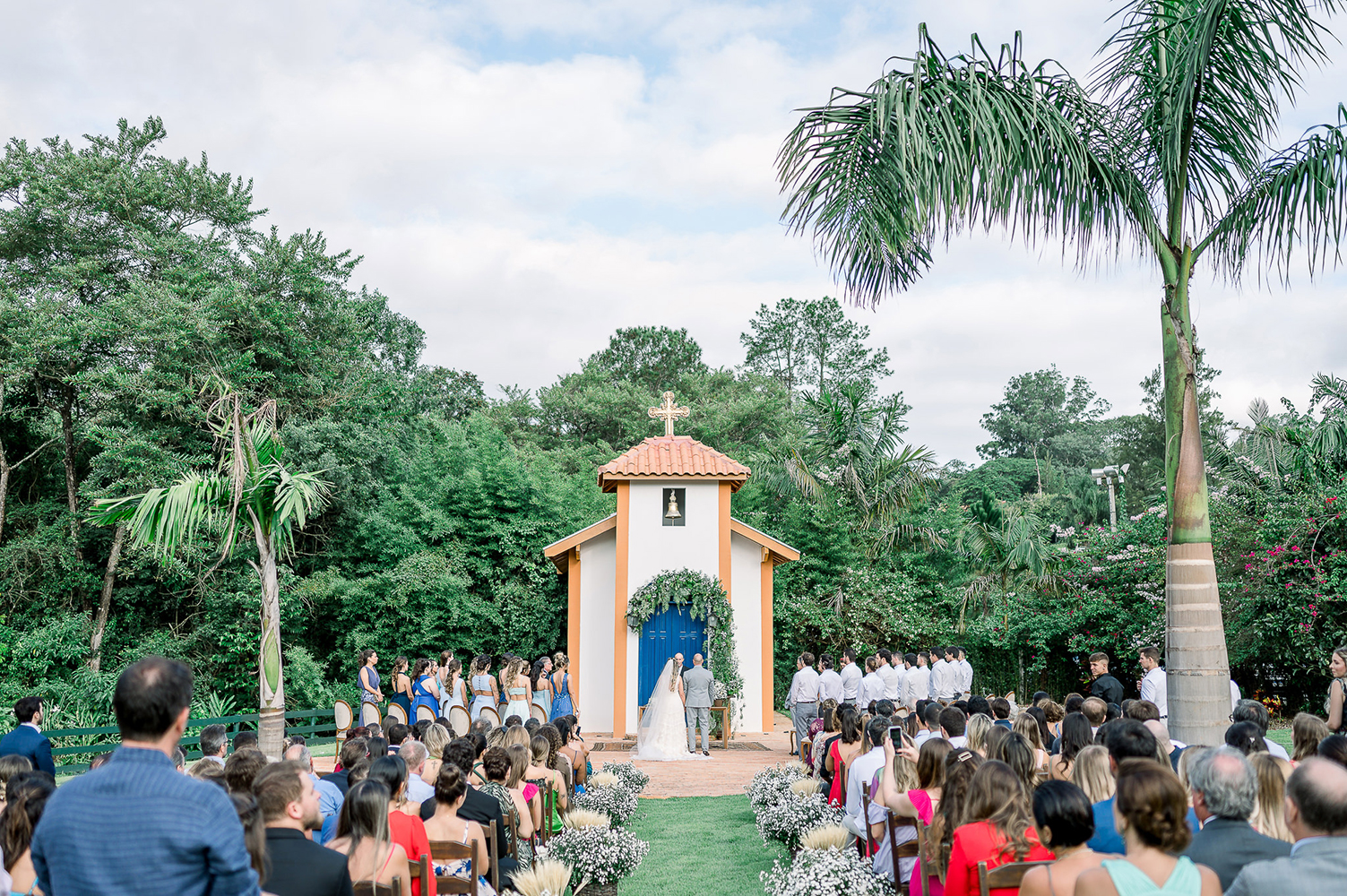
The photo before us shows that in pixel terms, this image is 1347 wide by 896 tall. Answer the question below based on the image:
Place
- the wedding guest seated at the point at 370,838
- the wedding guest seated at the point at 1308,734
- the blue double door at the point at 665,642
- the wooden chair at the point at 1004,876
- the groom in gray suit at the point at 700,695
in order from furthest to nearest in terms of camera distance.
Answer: the blue double door at the point at 665,642, the groom in gray suit at the point at 700,695, the wedding guest seated at the point at 1308,734, the wedding guest seated at the point at 370,838, the wooden chair at the point at 1004,876

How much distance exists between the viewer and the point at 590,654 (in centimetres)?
1856

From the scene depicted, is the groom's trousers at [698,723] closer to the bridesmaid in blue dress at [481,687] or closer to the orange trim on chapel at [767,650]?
the orange trim on chapel at [767,650]

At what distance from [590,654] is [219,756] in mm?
11755

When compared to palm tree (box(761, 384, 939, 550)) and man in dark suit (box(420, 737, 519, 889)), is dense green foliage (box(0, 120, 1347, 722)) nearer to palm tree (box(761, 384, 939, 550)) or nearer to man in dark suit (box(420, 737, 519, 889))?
palm tree (box(761, 384, 939, 550))

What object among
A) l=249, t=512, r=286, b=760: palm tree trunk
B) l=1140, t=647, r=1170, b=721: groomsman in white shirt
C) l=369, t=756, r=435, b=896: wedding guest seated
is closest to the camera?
l=369, t=756, r=435, b=896: wedding guest seated

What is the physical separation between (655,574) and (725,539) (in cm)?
150

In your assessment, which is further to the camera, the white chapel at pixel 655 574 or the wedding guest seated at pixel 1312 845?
the white chapel at pixel 655 574

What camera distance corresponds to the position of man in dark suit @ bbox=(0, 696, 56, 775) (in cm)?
720

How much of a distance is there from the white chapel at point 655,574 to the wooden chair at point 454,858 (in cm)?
1259

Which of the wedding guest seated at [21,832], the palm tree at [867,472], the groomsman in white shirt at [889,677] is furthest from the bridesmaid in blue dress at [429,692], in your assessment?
the palm tree at [867,472]

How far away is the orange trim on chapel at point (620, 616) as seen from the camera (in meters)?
17.7

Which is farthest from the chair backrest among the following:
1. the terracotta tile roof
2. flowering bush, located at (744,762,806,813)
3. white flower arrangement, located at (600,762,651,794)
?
the terracotta tile roof

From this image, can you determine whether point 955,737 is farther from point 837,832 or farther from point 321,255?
point 321,255

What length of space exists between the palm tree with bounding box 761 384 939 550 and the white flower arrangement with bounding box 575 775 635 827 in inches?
559
